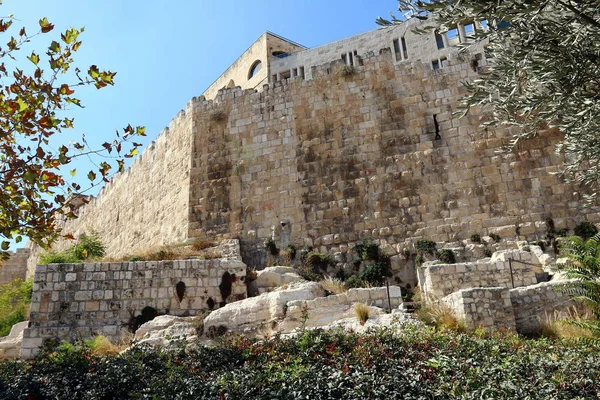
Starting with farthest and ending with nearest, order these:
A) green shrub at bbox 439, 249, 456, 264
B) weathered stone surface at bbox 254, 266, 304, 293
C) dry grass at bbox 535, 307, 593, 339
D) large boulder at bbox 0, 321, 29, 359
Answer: green shrub at bbox 439, 249, 456, 264, weathered stone surface at bbox 254, 266, 304, 293, large boulder at bbox 0, 321, 29, 359, dry grass at bbox 535, 307, 593, 339

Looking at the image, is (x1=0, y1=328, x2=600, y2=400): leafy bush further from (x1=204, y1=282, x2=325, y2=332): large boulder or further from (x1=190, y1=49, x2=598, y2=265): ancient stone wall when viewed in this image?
(x1=190, y1=49, x2=598, y2=265): ancient stone wall

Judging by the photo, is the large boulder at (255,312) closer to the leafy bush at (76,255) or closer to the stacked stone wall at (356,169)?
the stacked stone wall at (356,169)

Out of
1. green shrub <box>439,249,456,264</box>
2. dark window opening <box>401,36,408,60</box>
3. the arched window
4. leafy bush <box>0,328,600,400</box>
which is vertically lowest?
leafy bush <box>0,328,600,400</box>

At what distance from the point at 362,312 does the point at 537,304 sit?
317 cm

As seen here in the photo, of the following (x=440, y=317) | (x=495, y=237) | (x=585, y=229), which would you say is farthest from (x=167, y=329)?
(x=585, y=229)

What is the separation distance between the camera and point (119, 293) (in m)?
11.7

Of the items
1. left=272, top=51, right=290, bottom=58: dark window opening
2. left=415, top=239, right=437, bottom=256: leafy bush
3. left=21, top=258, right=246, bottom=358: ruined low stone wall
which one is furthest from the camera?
left=272, top=51, right=290, bottom=58: dark window opening

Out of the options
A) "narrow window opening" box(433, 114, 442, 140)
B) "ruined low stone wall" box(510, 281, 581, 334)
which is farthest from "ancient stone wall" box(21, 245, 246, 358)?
"narrow window opening" box(433, 114, 442, 140)

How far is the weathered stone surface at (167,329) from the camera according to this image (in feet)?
33.1

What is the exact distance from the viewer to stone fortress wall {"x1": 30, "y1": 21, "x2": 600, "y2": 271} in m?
14.0

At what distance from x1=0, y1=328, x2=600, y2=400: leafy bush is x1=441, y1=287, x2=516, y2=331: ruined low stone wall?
798 mm

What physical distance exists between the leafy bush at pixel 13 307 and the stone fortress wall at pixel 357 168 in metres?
4.24

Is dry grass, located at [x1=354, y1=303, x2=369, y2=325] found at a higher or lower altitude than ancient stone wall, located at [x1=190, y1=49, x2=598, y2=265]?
lower

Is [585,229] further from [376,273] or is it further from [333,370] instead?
[333,370]
